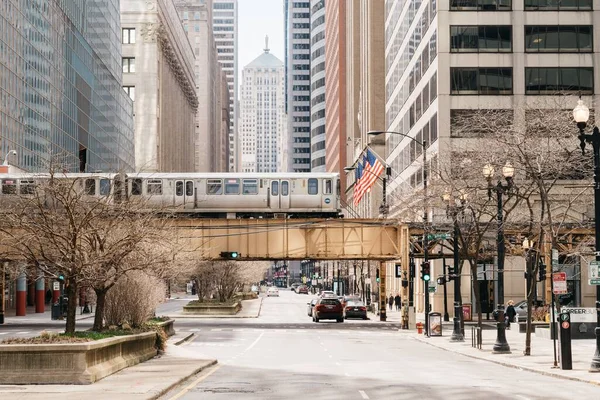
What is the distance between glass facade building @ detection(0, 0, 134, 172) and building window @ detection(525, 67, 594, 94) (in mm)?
31608

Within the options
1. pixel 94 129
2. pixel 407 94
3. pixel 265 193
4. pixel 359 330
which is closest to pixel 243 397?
pixel 359 330

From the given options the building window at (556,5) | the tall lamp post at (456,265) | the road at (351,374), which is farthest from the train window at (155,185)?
the building window at (556,5)

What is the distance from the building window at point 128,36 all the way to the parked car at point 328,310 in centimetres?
9712

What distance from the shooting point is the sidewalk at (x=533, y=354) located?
2616 cm

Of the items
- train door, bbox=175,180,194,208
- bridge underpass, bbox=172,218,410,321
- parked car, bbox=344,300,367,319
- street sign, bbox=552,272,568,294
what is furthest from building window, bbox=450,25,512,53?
street sign, bbox=552,272,568,294

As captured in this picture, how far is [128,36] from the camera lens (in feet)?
507

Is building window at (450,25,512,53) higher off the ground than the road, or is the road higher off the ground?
building window at (450,25,512,53)

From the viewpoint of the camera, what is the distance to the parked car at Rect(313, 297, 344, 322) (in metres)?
65.8

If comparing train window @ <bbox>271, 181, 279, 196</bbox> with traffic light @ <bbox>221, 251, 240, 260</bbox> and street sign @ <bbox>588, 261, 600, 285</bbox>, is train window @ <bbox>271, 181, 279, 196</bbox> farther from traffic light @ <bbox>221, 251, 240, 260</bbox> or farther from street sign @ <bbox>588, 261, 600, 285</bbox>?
street sign @ <bbox>588, 261, 600, 285</bbox>

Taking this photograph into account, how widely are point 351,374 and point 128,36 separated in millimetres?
135233

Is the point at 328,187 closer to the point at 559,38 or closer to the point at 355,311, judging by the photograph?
the point at 355,311

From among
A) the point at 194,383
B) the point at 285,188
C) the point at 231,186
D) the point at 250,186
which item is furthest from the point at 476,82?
the point at 194,383

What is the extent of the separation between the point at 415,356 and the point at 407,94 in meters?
53.0

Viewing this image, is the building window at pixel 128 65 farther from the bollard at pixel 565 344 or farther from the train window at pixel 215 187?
the bollard at pixel 565 344
